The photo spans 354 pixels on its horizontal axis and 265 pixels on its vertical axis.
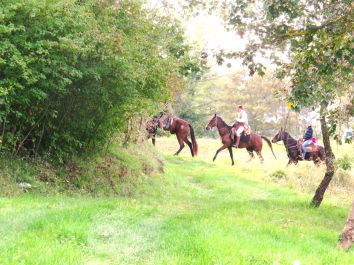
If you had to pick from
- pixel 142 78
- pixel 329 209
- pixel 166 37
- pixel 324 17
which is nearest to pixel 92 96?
pixel 142 78

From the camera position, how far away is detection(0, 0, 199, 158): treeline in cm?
1029

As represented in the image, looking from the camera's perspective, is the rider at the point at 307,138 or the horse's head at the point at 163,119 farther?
the horse's head at the point at 163,119

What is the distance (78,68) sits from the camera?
37.8ft

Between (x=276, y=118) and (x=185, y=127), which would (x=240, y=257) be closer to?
(x=185, y=127)

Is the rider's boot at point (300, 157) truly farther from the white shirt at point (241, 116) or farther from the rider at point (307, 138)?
the white shirt at point (241, 116)

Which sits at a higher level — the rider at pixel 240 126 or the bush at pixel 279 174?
the rider at pixel 240 126

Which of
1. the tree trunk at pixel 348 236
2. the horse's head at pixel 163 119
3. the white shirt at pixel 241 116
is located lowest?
the tree trunk at pixel 348 236

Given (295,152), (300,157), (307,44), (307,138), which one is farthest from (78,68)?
(295,152)

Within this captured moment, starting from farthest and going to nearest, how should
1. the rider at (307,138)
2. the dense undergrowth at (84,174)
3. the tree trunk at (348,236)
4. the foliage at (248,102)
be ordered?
the foliage at (248,102), the rider at (307,138), the dense undergrowth at (84,174), the tree trunk at (348,236)

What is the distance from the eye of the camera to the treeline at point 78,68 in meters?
10.3

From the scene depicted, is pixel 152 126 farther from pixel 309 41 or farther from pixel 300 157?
pixel 309 41

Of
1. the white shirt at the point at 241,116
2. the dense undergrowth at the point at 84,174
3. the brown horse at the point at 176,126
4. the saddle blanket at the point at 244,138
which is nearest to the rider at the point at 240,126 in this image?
the white shirt at the point at 241,116

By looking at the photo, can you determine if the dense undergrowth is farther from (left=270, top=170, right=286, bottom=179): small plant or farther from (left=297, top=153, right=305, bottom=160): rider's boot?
(left=297, top=153, right=305, bottom=160): rider's boot

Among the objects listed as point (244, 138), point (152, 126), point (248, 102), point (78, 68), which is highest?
point (248, 102)
